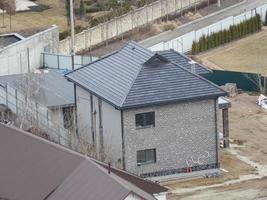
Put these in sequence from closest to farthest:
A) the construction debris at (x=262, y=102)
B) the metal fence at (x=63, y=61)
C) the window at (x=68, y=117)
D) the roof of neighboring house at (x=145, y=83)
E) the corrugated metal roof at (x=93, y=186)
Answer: the corrugated metal roof at (x=93, y=186), the roof of neighboring house at (x=145, y=83), the window at (x=68, y=117), the construction debris at (x=262, y=102), the metal fence at (x=63, y=61)

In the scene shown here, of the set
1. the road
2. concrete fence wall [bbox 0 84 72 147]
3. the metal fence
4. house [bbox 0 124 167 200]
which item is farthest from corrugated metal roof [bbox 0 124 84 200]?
the road

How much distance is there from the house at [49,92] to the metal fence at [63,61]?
17.6 ft

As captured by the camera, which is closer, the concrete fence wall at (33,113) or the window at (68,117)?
the concrete fence wall at (33,113)

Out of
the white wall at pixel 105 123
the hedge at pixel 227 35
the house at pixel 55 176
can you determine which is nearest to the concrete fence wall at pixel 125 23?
the hedge at pixel 227 35

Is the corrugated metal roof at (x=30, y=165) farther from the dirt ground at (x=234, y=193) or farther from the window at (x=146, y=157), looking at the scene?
the window at (x=146, y=157)

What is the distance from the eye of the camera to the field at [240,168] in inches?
1587

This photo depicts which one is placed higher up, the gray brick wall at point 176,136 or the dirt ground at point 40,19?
the dirt ground at point 40,19

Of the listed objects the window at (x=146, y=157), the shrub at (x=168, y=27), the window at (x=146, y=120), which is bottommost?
the window at (x=146, y=157)

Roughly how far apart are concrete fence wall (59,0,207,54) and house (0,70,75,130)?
41.5ft

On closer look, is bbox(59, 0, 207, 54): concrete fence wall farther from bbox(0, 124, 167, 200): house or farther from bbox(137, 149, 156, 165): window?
bbox(0, 124, 167, 200): house

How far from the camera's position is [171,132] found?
4216cm

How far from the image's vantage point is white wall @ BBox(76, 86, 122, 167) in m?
42.0

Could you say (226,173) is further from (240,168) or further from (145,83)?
(145,83)

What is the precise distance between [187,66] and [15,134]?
628 inches
